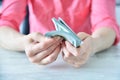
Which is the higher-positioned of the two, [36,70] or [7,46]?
[7,46]

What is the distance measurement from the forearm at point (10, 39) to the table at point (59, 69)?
2cm

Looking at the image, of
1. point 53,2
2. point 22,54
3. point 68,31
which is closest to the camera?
point 68,31

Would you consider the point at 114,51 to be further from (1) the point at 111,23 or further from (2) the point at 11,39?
(2) the point at 11,39

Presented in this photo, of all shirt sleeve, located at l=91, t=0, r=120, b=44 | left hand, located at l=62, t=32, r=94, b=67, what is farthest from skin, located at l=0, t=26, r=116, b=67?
shirt sleeve, located at l=91, t=0, r=120, b=44

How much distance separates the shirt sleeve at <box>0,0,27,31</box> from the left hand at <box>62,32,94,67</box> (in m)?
0.32

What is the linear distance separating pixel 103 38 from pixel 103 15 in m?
0.15

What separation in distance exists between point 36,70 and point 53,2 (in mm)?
473

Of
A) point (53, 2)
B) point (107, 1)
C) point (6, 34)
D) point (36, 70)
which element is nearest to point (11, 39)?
point (6, 34)

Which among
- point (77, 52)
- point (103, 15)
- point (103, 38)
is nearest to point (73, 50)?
point (77, 52)

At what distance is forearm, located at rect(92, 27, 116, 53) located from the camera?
88cm

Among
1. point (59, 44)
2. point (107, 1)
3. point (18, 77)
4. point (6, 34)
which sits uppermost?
point (107, 1)

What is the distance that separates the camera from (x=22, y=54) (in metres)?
0.87

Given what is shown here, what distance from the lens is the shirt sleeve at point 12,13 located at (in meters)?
1.02

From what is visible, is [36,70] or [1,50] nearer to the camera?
[36,70]
